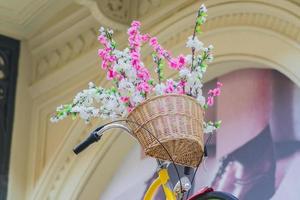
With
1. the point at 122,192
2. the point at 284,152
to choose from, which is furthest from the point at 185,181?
the point at 122,192

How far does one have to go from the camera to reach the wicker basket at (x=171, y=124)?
211 centimetres

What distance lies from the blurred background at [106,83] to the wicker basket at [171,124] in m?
0.76

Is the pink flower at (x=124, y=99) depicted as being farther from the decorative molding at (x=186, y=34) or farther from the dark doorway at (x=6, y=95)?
the dark doorway at (x=6, y=95)

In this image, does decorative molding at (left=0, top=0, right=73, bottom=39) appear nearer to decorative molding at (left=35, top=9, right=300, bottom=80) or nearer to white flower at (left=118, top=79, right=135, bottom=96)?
decorative molding at (left=35, top=9, right=300, bottom=80)

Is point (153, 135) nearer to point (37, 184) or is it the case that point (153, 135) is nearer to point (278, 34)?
point (278, 34)

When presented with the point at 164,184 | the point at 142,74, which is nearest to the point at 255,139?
the point at 164,184

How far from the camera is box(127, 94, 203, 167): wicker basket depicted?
211 cm

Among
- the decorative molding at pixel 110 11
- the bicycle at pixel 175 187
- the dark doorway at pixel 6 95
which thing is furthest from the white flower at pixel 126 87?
the dark doorway at pixel 6 95

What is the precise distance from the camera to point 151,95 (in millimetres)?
2227

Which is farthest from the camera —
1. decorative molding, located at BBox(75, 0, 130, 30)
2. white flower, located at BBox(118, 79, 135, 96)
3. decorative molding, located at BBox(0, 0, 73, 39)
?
decorative molding, located at BBox(0, 0, 73, 39)

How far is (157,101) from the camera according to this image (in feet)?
6.99

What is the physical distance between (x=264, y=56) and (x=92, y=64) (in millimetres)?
1153

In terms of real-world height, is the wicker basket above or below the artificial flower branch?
below

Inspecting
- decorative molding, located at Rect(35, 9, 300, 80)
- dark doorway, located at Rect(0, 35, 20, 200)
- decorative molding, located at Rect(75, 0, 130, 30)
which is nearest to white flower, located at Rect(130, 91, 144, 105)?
decorative molding, located at Rect(35, 9, 300, 80)
